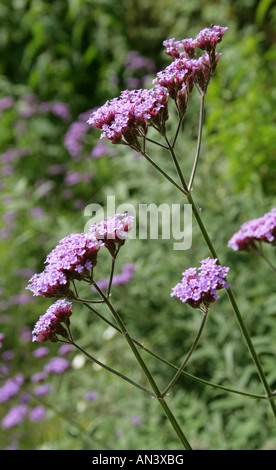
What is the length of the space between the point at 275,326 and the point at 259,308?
251 millimetres

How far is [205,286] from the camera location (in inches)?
57.9

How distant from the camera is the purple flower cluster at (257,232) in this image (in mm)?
1821

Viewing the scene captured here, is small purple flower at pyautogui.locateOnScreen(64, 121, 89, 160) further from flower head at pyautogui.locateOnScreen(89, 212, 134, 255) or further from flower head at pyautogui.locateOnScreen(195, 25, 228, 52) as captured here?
flower head at pyautogui.locateOnScreen(89, 212, 134, 255)

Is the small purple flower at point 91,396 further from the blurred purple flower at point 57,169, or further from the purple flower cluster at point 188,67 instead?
the blurred purple flower at point 57,169

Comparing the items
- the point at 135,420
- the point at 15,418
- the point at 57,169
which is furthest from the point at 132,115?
the point at 57,169

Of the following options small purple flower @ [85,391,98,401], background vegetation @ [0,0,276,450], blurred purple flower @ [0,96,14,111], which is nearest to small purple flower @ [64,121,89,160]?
background vegetation @ [0,0,276,450]

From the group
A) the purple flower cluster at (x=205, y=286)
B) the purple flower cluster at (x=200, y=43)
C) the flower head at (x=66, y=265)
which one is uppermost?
the purple flower cluster at (x=200, y=43)

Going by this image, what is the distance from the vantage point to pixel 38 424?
4586 mm

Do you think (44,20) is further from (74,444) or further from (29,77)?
(74,444)

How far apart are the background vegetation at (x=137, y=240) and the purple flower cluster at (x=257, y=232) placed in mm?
1127

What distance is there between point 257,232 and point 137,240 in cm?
227

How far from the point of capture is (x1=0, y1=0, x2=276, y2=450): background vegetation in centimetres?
335

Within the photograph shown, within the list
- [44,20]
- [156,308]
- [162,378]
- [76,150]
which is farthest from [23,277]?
[44,20]

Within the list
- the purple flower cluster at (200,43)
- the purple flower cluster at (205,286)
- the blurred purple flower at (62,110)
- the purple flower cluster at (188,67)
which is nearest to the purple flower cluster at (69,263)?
the purple flower cluster at (205,286)
